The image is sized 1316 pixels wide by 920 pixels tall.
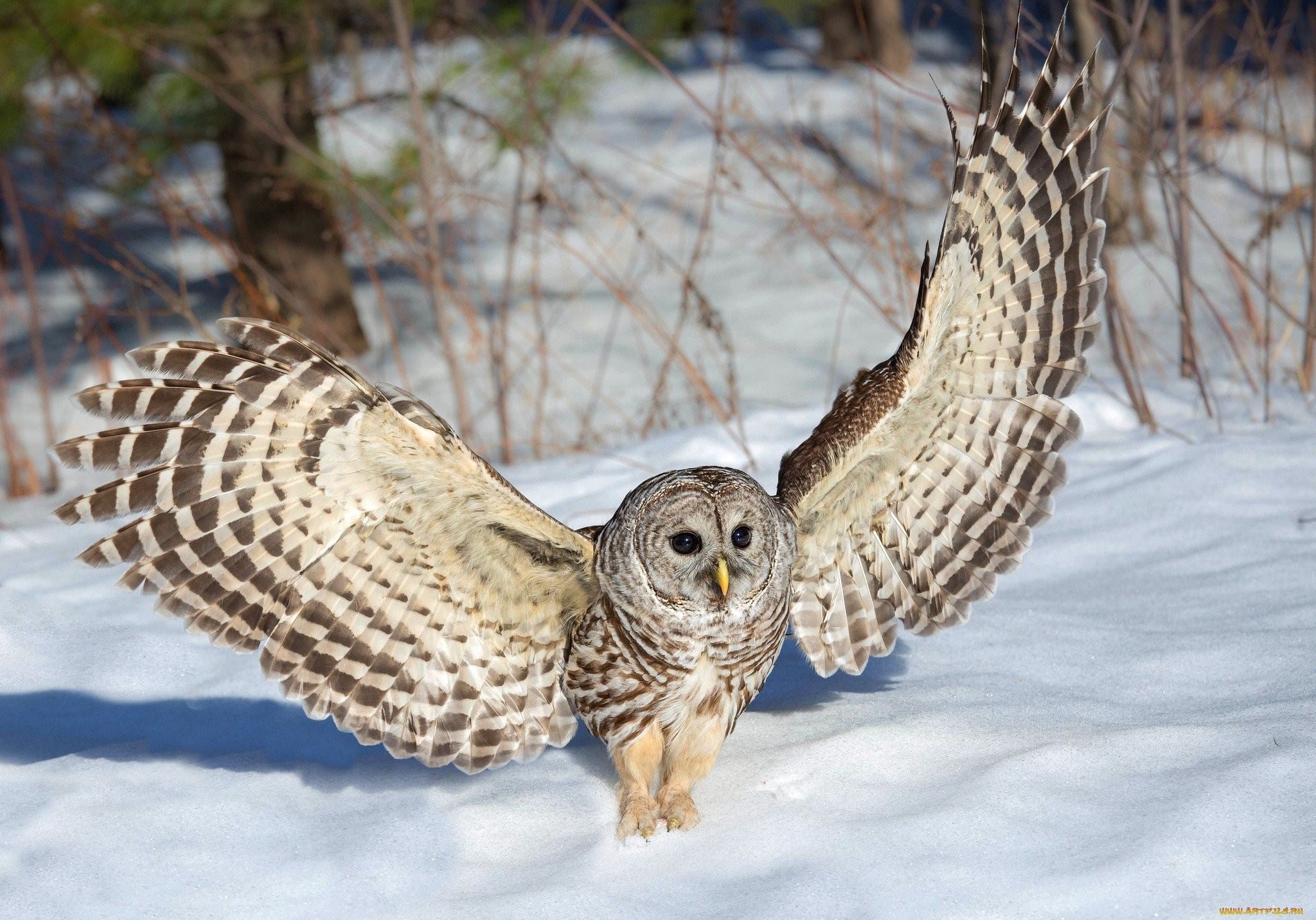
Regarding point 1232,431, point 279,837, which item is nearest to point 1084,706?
point 279,837

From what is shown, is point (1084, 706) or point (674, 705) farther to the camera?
point (1084, 706)

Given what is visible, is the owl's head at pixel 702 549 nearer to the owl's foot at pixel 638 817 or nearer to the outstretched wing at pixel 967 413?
the outstretched wing at pixel 967 413

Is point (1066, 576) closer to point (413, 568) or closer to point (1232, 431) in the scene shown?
point (1232, 431)

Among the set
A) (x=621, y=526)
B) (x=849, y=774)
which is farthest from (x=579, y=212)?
(x=849, y=774)

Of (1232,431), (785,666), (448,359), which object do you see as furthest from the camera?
(448,359)

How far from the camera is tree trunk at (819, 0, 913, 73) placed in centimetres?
1209

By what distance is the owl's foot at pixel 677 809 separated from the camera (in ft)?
7.55

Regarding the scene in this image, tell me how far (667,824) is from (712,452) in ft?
8.53

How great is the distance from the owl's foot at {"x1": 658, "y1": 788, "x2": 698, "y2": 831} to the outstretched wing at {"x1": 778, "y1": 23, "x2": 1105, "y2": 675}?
547 millimetres

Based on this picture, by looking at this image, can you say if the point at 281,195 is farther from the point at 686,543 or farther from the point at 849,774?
the point at 849,774

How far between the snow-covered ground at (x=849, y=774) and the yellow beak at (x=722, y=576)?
433mm

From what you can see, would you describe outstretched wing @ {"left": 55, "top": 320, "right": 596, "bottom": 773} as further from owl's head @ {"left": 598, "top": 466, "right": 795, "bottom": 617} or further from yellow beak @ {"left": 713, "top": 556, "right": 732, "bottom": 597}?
yellow beak @ {"left": 713, "top": 556, "right": 732, "bottom": 597}

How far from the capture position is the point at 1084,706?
261cm

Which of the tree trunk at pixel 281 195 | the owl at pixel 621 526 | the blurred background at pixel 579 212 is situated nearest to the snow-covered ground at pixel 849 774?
the owl at pixel 621 526
